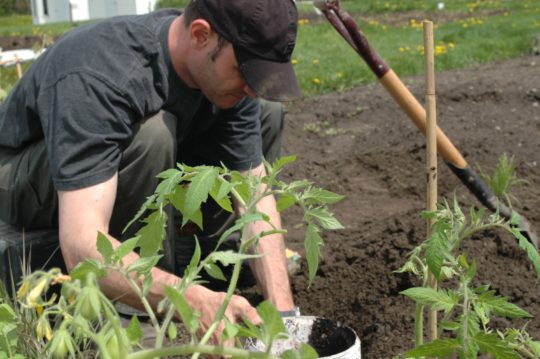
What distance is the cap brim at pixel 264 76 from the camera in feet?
6.61

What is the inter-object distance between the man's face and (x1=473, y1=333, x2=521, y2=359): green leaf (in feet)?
3.22

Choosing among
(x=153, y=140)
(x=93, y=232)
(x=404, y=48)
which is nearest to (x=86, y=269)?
(x=93, y=232)

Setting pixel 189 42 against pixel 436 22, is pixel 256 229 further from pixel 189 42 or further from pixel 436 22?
pixel 436 22

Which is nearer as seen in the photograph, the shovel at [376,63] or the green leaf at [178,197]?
the green leaf at [178,197]

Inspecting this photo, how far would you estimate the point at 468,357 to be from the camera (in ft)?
4.02

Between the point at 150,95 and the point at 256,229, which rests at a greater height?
the point at 150,95

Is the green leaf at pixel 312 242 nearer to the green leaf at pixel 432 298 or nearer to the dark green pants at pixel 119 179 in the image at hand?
the green leaf at pixel 432 298

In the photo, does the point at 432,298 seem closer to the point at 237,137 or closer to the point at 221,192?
the point at 221,192

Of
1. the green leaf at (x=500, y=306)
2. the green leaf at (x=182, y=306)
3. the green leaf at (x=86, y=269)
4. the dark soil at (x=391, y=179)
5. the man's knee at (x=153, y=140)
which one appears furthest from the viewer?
→ the dark soil at (x=391, y=179)

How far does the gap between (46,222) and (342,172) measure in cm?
196

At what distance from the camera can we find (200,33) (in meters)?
2.07

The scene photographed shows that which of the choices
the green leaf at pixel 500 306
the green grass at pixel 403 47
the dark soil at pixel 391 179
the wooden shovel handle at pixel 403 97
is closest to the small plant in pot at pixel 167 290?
the green leaf at pixel 500 306

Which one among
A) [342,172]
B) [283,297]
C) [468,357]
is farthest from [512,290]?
[342,172]

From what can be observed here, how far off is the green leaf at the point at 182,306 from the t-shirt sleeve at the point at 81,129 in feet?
3.49
